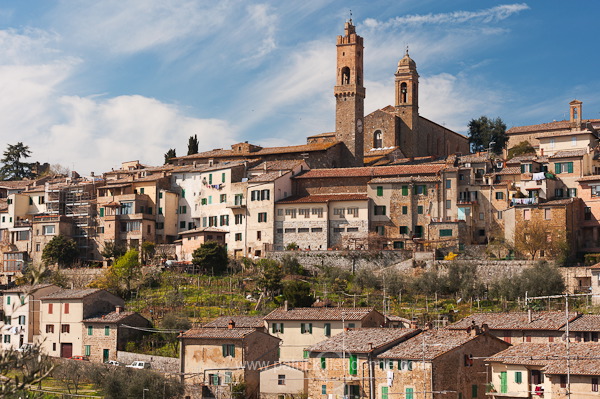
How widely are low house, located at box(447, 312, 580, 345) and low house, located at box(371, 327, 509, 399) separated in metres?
1.93

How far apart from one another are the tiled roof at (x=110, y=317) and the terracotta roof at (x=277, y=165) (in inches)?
945

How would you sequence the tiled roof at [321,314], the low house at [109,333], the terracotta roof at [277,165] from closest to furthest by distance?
the tiled roof at [321,314]
the low house at [109,333]
the terracotta roof at [277,165]

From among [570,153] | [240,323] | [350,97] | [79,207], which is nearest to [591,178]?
[570,153]

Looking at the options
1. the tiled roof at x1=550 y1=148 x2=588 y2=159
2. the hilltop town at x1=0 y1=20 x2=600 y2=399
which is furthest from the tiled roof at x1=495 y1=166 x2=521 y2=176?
the tiled roof at x1=550 y1=148 x2=588 y2=159

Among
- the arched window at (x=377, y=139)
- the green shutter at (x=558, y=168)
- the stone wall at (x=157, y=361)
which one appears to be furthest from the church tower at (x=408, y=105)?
→ the stone wall at (x=157, y=361)

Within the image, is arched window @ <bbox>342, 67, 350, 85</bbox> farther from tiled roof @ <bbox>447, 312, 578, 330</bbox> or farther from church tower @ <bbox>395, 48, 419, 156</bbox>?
tiled roof @ <bbox>447, 312, 578, 330</bbox>

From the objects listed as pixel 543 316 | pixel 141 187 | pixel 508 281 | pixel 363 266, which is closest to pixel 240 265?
pixel 363 266

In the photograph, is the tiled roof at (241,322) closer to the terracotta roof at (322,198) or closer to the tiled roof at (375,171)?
the terracotta roof at (322,198)

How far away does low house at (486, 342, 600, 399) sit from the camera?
116 feet

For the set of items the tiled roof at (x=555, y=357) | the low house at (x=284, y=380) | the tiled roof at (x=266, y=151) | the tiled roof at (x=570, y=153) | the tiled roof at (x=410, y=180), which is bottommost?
the low house at (x=284, y=380)

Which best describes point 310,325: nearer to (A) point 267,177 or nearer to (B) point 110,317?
(B) point 110,317

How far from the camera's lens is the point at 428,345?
133ft

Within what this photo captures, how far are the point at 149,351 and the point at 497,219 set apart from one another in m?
28.3

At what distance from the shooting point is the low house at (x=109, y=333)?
55469mm
